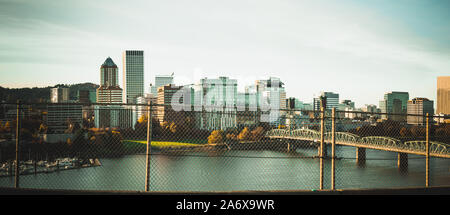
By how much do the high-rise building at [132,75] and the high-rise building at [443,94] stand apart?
9453 cm

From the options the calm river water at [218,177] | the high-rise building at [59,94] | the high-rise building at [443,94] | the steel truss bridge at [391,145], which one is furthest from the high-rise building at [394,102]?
the high-rise building at [59,94]

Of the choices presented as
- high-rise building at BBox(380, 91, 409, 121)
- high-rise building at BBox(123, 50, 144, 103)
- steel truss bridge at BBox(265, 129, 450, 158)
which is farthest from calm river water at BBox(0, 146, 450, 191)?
high-rise building at BBox(123, 50, 144, 103)

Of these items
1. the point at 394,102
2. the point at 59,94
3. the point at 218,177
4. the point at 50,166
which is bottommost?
the point at 218,177

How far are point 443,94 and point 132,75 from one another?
103336 millimetres

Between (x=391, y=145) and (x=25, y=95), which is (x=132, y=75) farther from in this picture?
(x=391, y=145)

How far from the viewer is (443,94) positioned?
246ft

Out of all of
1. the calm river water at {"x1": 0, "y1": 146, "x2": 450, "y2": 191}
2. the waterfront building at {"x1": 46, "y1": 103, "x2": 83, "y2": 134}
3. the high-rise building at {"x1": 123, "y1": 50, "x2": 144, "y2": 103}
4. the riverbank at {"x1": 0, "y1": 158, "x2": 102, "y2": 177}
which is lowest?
the calm river water at {"x1": 0, "y1": 146, "x2": 450, "y2": 191}

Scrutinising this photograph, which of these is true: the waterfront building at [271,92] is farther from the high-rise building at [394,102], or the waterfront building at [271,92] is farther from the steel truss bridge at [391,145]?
the steel truss bridge at [391,145]

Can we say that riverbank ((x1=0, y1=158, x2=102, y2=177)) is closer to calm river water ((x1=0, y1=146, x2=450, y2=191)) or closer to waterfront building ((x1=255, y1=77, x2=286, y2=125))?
calm river water ((x1=0, y1=146, x2=450, y2=191))

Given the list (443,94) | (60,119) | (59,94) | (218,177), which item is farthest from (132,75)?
(60,119)

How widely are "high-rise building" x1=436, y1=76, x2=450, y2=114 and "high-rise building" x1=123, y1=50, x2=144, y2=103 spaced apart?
94530mm

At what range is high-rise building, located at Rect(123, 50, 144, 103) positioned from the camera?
406ft
